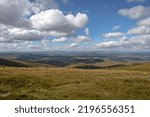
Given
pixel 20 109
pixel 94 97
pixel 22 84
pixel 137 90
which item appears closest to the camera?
pixel 20 109

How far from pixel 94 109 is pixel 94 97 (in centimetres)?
1009

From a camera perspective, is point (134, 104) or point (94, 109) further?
point (134, 104)

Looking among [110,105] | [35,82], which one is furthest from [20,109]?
[35,82]

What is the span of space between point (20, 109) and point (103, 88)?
1964 cm

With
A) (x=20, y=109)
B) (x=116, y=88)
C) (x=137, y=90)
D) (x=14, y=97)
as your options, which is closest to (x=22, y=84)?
(x=14, y=97)

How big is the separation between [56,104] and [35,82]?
21114mm

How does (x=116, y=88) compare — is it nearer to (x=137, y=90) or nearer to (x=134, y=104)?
(x=137, y=90)

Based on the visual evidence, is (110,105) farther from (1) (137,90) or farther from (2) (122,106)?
(1) (137,90)

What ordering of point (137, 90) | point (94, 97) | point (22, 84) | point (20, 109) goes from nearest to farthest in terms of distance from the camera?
1. point (20, 109)
2. point (94, 97)
3. point (137, 90)
4. point (22, 84)

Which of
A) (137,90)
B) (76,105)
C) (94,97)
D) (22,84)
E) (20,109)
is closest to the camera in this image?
(20,109)

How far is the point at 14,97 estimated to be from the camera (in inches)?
1024

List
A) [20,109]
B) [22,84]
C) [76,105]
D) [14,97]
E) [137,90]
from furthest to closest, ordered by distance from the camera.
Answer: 1. [22,84]
2. [137,90]
3. [14,97]
4. [76,105]
5. [20,109]

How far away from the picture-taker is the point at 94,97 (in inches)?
1124

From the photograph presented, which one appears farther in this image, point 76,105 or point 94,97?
point 94,97
